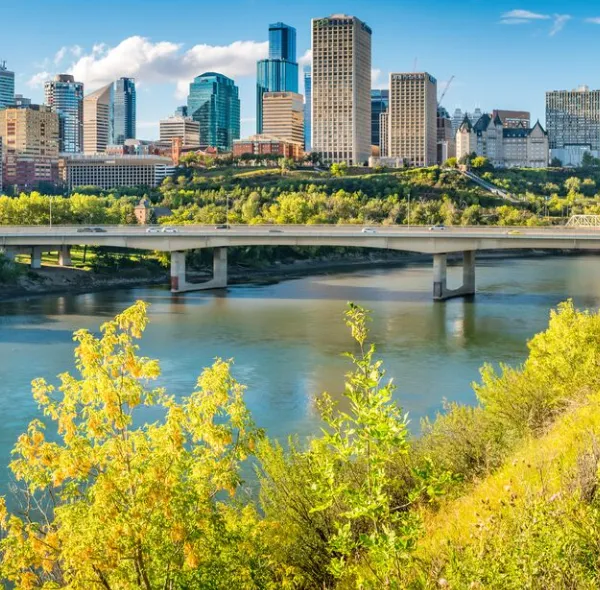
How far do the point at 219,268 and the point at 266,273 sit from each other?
1781 centimetres

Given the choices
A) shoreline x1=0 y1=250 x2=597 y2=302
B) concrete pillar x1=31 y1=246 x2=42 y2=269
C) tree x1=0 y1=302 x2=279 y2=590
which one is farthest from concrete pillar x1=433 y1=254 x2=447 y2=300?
tree x1=0 y1=302 x2=279 y2=590

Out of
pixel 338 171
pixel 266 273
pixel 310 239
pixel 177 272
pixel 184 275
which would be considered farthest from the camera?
pixel 338 171

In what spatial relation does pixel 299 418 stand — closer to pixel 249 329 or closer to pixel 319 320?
pixel 249 329

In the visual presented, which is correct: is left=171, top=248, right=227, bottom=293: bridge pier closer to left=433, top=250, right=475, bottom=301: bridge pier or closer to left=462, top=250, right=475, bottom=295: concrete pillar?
left=433, top=250, right=475, bottom=301: bridge pier

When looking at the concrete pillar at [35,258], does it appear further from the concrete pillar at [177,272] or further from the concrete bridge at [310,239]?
the concrete pillar at [177,272]

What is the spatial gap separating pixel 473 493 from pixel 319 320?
4777 centimetres

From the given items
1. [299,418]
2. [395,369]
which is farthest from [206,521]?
[395,369]

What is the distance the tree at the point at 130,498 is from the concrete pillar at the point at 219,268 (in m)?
76.3

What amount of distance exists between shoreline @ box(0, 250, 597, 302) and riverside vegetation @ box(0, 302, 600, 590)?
6687cm

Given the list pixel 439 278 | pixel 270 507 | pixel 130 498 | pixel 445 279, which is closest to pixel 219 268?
pixel 445 279

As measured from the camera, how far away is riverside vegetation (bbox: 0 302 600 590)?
9930mm

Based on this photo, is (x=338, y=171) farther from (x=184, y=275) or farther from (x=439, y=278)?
(x=439, y=278)

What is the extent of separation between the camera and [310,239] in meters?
84.6

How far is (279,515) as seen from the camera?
1539 centimetres
